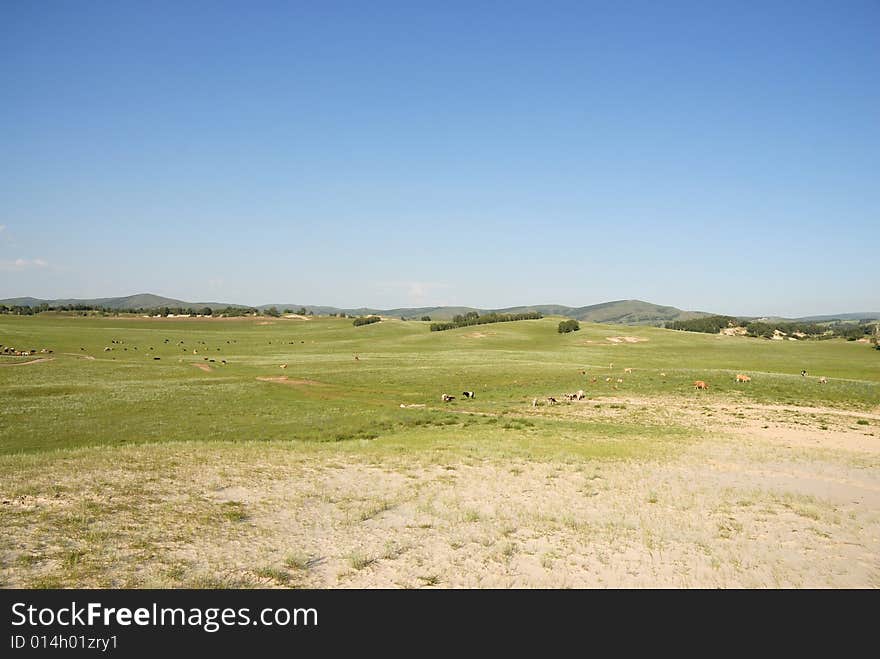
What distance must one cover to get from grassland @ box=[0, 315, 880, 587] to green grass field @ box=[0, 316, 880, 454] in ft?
1.28

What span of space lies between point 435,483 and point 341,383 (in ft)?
117

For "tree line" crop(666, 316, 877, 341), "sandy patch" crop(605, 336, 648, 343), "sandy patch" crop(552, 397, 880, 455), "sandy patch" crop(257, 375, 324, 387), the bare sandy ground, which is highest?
"tree line" crop(666, 316, 877, 341)

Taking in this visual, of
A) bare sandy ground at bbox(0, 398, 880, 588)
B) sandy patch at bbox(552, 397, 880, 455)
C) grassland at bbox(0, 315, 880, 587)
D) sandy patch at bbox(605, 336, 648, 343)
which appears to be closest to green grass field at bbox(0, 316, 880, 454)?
grassland at bbox(0, 315, 880, 587)

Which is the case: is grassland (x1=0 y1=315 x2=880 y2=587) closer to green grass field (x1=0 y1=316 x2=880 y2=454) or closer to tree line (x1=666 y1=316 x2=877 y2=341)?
green grass field (x1=0 y1=316 x2=880 y2=454)

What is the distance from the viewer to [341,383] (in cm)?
5209

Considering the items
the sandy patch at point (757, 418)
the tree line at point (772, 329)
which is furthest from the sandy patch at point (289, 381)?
the tree line at point (772, 329)

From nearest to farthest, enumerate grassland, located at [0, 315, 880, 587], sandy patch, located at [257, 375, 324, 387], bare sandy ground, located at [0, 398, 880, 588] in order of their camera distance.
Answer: bare sandy ground, located at [0, 398, 880, 588]
grassland, located at [0, 315, 880, 587]
sandy patch, located at [257, 375, 324, 387]

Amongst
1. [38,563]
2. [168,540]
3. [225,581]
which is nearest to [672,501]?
[225,581]

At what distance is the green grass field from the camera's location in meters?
30.5

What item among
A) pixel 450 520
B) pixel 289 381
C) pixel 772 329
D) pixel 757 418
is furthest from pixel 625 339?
pixel 450 520

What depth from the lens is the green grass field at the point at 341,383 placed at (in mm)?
30547

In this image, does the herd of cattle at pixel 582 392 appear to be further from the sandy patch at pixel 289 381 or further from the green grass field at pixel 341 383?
the sandy patch at pixel 289 381
